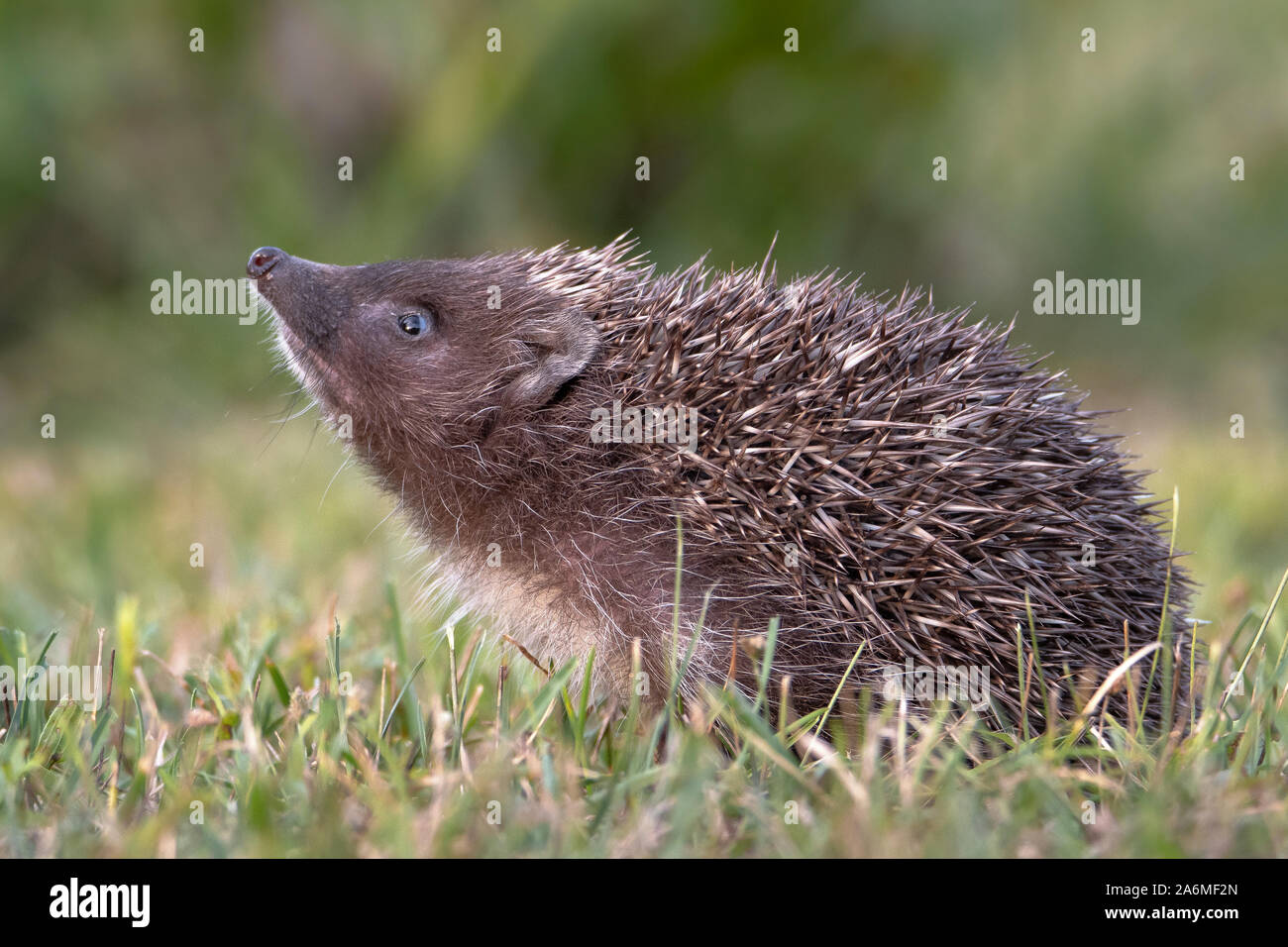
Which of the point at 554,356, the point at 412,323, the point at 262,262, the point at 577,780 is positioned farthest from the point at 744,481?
the point at 262,262

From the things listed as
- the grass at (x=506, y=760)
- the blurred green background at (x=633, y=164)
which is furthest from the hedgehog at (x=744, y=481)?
the blurred green background at (x=633, y=164)

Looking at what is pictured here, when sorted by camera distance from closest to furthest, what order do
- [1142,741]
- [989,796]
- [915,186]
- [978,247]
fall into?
1. [989,796]
2. [1142,741]
3. [915,186]
4. [978,247]

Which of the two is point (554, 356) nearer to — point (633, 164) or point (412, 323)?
point (412, 323)

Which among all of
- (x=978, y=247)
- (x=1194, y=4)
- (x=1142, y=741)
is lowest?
(x=1142, y=741)

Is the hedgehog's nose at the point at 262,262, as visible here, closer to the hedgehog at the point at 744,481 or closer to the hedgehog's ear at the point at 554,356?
the hedgehog at the point at 744,481
